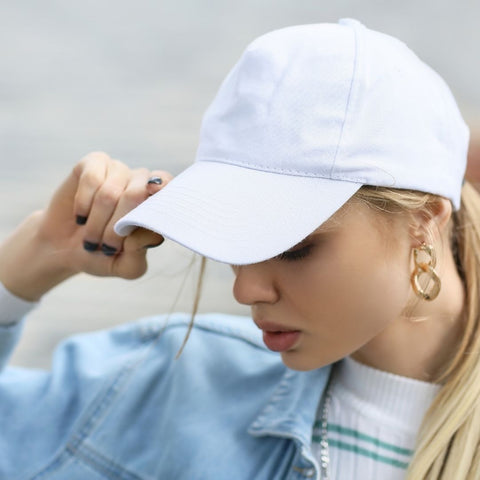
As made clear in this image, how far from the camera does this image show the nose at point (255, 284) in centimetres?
105

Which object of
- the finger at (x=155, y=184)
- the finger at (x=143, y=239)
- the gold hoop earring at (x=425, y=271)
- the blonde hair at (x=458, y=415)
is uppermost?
the finger at (x=155, y=184)

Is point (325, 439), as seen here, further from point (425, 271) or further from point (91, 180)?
point (91, 180)

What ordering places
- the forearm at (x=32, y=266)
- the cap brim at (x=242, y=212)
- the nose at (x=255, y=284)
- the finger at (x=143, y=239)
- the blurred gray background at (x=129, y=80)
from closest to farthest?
the cap brim at (x=242, y=212), the nose at (x=255, y=284), the finger at (x=143, y=239), the forearm at (x=32, y=266), the blurred gray background at (x=129, y=80)

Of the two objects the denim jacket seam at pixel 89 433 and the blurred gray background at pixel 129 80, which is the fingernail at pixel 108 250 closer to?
the denim jacket seam at pixel 89 433

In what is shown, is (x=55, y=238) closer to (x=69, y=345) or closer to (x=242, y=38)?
(x=69, y=345)

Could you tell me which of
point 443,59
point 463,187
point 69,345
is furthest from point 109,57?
point 463,187

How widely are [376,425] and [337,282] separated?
0.29 m

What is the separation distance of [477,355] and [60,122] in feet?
6.19

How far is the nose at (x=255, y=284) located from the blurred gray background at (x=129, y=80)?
1.27 m

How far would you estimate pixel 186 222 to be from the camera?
98 centimetres

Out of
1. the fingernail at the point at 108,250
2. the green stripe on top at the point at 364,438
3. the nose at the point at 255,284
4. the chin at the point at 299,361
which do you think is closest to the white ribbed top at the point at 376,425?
the green stripe on top at the point at 364,438

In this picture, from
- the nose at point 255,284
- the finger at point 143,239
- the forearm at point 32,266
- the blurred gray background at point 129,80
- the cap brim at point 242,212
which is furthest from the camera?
the blurred gray background at point 129,80

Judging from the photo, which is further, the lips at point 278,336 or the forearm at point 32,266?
the forearm at point 32,266

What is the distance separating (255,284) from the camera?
105 centimetres
